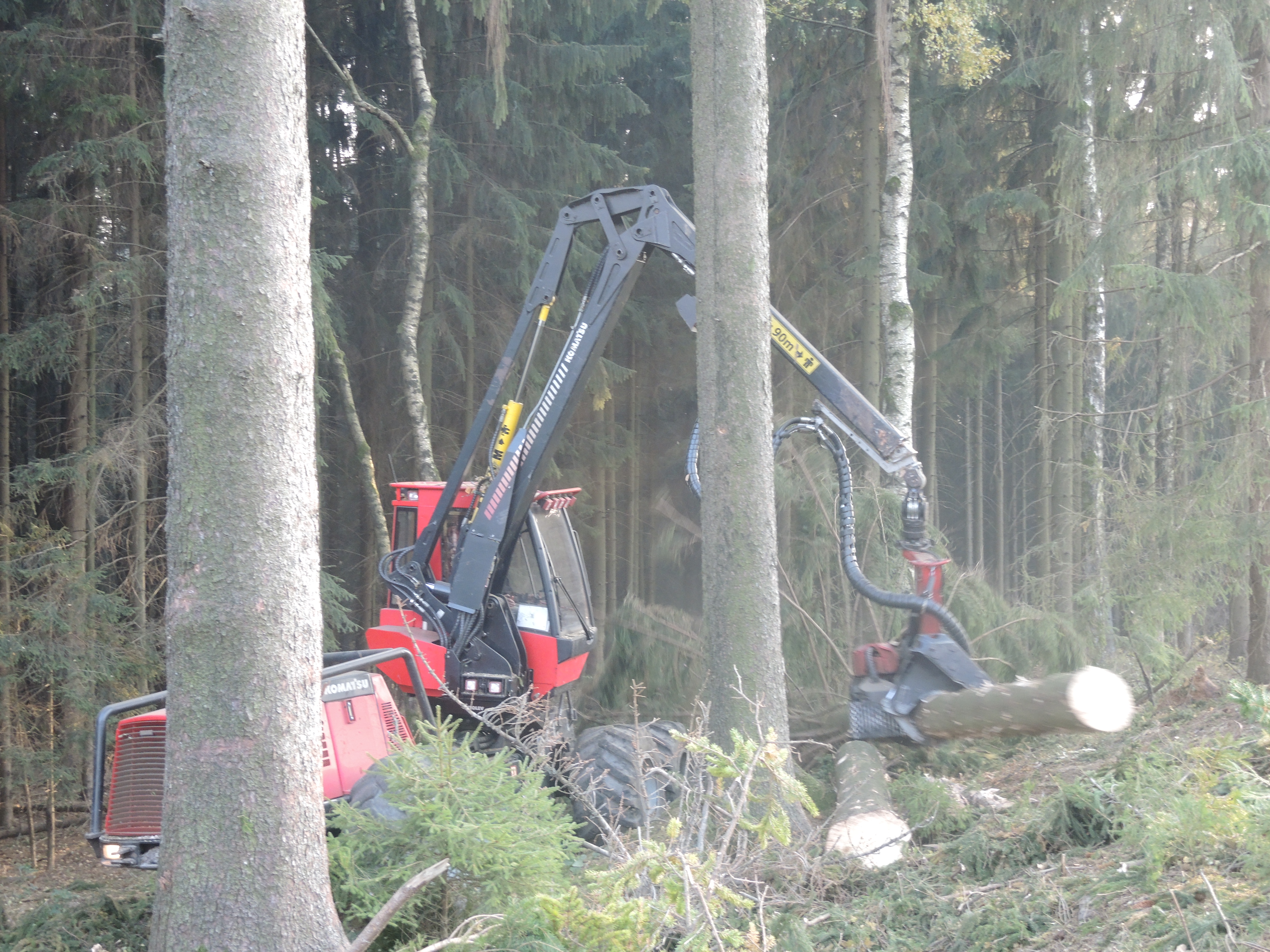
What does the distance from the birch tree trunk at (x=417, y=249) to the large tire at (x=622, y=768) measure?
511 cm

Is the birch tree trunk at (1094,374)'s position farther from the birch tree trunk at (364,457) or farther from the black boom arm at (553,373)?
the birch tree trunk at (364,457)

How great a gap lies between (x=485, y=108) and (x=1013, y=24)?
23.4 ft

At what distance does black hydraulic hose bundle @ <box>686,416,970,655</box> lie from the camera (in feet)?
21.2

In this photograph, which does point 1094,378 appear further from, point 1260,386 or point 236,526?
point 236,526

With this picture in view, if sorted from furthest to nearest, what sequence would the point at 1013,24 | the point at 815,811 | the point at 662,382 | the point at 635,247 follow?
the point at 662,382
the point at 1013,24
the point at 635,247
the point at 815,811

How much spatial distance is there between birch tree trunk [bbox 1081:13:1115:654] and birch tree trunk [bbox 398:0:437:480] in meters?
7.22

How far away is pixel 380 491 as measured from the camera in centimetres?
1619

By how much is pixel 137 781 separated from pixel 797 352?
4925mm

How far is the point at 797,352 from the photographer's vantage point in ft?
23.7

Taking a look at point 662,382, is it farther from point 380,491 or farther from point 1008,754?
point 1008,754

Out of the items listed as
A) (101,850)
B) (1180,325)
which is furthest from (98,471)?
(1180,325)

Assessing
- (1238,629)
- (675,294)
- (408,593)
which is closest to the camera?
(408,593)

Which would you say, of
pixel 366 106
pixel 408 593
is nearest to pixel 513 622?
pixel 408 593

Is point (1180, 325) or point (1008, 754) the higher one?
point (1180, 325)
